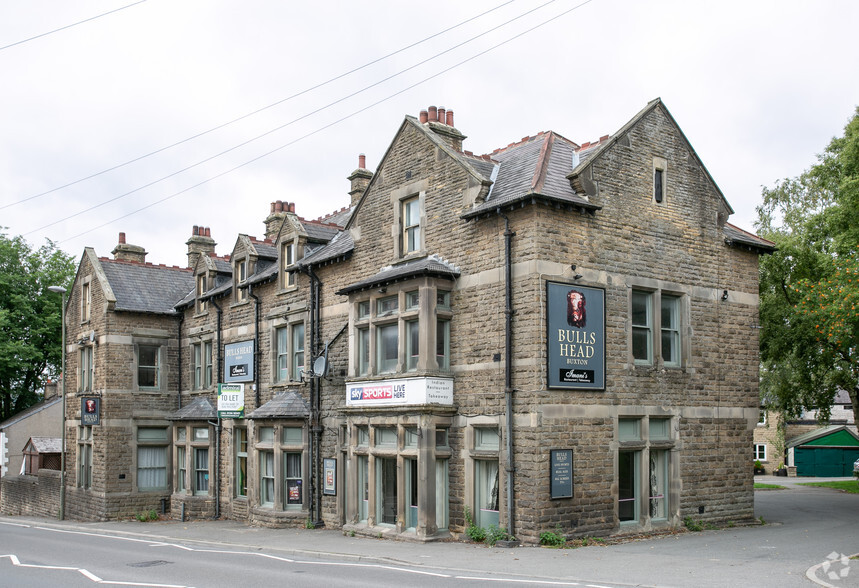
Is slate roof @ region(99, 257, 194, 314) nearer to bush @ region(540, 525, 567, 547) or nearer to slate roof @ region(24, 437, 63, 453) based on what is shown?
slate roof @ region(24, 437, 63, 453)

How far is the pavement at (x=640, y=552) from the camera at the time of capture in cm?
1434

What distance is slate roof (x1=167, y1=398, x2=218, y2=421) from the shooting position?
32281 mm

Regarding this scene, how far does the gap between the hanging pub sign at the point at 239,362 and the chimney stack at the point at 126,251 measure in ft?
34.0

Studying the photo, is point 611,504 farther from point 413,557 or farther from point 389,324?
point 389,324

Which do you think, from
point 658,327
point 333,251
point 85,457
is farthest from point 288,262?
point 85,457

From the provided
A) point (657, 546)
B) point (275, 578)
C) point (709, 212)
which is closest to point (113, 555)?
point (275, 578)

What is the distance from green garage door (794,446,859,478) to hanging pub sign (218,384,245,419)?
39.1 metres

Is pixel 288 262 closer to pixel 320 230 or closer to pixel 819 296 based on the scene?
pixel 320 230

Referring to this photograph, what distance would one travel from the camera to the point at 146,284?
36.4 metres

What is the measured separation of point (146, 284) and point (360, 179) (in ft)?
37.3

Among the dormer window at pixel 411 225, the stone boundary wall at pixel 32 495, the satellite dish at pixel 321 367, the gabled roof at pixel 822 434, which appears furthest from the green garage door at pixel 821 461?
the stone boundary wall at pixel 32 495

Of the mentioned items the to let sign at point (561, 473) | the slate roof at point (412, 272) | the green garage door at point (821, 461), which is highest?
the slate roof at point (412, 272)

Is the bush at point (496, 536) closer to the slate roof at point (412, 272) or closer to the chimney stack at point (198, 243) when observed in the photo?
the slate roof at point (412, 272)

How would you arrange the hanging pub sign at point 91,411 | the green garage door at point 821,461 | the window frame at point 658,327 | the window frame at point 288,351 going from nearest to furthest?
the window frame at point 658,327 → the window frame at point 288,351 → the hanging pub sign at point 91,411 → the green garage door at point 821,461
